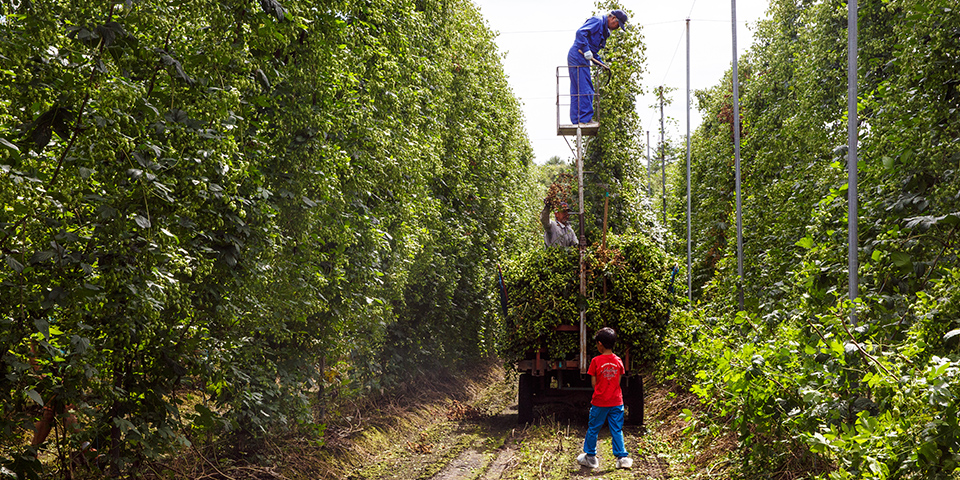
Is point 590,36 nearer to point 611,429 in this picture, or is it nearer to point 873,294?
point 611,429

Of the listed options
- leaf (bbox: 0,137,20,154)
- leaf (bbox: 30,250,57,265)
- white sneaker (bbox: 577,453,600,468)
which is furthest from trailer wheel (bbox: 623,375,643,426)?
leaf (bbox: 0,137,20,154)

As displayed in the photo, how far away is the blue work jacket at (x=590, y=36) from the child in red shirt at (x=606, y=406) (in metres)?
5.07

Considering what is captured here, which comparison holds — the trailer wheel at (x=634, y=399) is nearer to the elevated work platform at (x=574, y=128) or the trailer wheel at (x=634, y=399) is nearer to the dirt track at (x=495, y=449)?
the dirt track at (x=495, y=449)

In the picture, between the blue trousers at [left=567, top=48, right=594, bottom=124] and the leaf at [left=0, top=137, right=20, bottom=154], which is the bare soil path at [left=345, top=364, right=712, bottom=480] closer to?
the blue trousers at [left=567, top=48, right=594, bottom=124]

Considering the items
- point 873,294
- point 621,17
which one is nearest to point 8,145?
point 873,294

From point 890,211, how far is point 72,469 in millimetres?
5891

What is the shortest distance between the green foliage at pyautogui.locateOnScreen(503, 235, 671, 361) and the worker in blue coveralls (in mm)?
2360

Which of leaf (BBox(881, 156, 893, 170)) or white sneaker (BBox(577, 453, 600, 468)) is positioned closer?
leaf (BBox(881, 156, 893, 170))

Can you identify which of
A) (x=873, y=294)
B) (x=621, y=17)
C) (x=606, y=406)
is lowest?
Answer: (x=606, y=406)

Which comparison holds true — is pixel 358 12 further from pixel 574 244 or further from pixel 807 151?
pixel 807 151

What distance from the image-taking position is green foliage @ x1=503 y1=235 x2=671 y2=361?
10.2 metres

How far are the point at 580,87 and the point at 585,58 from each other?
0.47m

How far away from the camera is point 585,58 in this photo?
11586 millimetres

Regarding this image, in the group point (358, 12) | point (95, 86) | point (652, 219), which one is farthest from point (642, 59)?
point (95, 86)
